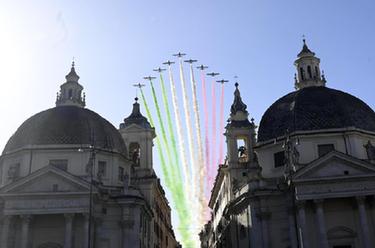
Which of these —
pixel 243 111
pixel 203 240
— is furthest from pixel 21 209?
pixel 203 240

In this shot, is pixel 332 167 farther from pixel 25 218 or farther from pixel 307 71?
pixel 25 218

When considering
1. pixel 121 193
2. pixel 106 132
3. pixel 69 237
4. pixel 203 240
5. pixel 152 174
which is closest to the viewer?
pixel 69 237

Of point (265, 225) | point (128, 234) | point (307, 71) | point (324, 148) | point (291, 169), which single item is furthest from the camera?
point (307, 71)

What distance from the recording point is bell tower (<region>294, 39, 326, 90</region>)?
203 feet

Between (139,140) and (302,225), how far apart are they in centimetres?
2914

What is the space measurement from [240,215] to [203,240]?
68496 millimetres

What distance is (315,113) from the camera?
54469 millimetres

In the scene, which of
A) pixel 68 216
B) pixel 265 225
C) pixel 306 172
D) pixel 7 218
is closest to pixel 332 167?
pixel 306 172

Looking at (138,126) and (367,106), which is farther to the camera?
(138,126)

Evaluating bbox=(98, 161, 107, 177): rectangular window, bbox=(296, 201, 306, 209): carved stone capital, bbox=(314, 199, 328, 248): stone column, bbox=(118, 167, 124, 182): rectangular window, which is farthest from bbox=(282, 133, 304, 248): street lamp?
bbox=(98, 161, 107, 177): rectangular window

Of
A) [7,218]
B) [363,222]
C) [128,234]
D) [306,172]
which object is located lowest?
[363,222]

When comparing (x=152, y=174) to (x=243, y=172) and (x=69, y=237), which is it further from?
(x=69, y=237)

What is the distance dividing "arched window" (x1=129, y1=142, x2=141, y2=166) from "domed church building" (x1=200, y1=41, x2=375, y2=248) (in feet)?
41.0

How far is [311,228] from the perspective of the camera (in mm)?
47281
